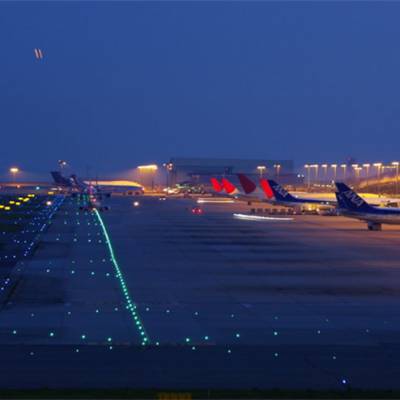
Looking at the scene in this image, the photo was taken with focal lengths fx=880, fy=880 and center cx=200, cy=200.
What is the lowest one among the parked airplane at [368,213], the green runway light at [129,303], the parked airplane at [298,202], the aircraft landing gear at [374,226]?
the parked airplane at [298,202]

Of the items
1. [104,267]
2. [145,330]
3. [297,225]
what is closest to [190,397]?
[145,330]

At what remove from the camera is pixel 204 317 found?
73.8 feet

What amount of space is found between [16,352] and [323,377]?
19.6 feet

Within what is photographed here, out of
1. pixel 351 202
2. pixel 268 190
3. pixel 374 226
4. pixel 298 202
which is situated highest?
pixel 351 202

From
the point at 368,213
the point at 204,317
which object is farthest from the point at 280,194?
the point at 204,317

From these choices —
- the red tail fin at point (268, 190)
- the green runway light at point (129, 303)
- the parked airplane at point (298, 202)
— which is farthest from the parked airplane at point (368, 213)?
the red tail fin at point (268, 190)

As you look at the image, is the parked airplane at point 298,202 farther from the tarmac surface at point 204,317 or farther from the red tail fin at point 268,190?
the tarmac surface at point 204,317

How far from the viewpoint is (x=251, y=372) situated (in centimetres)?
1530

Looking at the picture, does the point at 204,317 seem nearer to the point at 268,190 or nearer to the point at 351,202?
the point at 351,202

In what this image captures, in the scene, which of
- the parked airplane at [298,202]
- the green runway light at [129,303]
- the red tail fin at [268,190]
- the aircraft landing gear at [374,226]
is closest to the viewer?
the green runway light at [129,303]

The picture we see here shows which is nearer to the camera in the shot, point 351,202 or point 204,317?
point 204,317

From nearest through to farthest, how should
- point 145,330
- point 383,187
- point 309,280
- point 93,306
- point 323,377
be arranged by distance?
point 323,377, point 145,330, point 93,306, point 309,280, point 383,187

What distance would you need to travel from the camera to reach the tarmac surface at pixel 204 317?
15.2 meters

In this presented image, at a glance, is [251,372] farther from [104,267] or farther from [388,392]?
[104,267]
